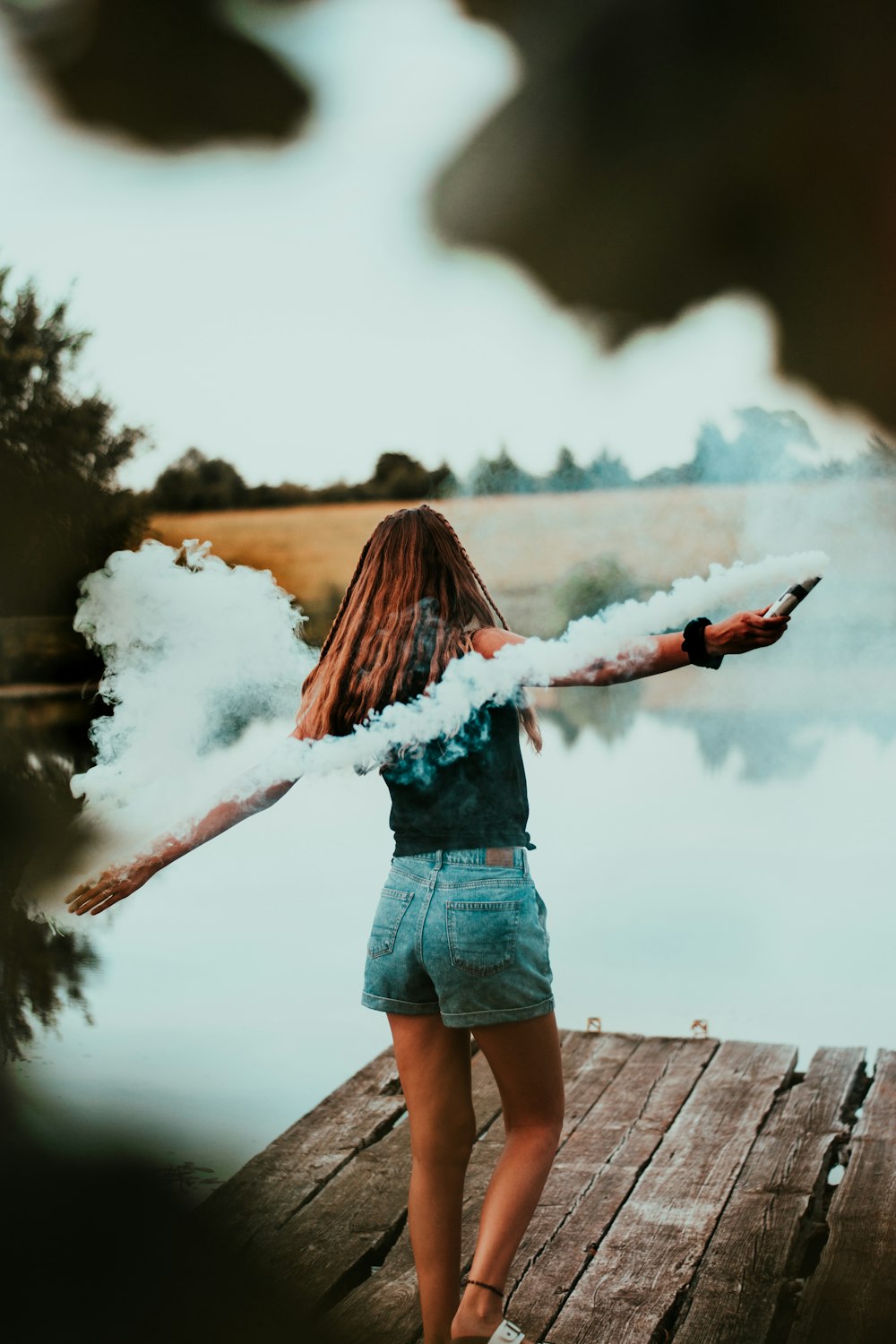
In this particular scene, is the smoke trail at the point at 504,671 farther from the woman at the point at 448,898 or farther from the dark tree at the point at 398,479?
the dark tree at the point at 398,479

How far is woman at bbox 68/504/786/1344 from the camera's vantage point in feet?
5.57

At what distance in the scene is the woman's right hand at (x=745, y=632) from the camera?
1607mm

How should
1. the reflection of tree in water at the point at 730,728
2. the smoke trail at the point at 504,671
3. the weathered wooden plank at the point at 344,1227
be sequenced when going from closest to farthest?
the smoke trail at the point at 504,671
the weathered wooden plank at the point at 344,1227
the reflection of tree in water at the point at 730,728

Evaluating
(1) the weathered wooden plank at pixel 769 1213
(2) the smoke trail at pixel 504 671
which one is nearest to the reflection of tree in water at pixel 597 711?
(1) the weathered wooden plank at pixel 769 1213

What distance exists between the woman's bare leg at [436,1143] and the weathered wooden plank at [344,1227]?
500mm

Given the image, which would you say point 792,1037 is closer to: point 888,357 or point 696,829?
point 696,829

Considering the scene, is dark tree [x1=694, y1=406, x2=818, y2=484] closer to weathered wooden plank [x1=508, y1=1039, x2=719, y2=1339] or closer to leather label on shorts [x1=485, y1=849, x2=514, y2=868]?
weathered wooden plank [x1=508, y1=1039, x2=719, y2=1339]

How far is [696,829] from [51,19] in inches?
102

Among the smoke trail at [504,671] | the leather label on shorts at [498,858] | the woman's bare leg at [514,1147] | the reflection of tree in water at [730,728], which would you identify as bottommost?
the woman's bare leg at [514,1147]

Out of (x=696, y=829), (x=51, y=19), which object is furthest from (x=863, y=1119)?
(x=51, y=19)

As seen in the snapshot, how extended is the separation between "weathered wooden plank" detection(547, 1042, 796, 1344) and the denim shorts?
2.24ft

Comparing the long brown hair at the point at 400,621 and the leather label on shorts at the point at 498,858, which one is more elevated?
the long brown hair at the point at 400,621

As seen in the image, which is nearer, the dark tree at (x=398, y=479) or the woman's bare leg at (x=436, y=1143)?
the woman's bare leg at (x=436, y=1143)

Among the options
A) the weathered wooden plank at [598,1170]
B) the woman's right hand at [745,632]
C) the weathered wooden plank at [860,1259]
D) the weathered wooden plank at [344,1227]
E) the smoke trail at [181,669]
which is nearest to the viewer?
the woman's right hand at [745,632]
